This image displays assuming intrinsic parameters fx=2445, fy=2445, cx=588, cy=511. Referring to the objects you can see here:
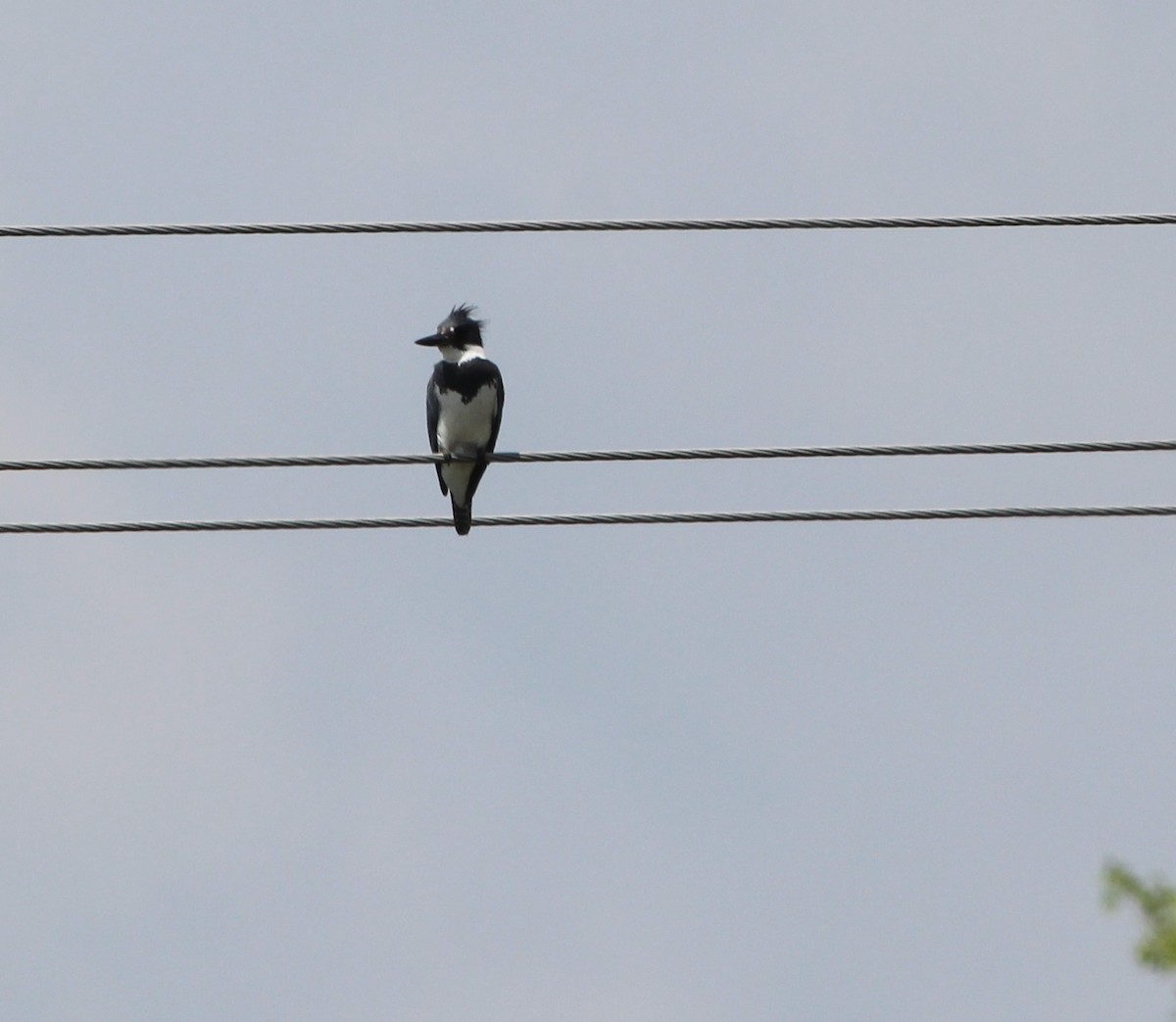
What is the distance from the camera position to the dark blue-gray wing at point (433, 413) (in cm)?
1280

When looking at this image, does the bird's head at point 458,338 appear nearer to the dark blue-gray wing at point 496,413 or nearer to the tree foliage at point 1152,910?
the dark blue-gray wing at point 496,413

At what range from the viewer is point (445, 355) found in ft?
42.7

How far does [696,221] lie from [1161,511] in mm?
1768

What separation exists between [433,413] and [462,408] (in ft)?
0.96

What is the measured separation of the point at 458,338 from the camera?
42.8 feet

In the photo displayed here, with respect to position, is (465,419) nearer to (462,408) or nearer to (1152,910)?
(462,408)

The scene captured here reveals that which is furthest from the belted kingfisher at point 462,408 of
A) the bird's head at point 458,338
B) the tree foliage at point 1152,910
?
the tree foliage at point 1152,910

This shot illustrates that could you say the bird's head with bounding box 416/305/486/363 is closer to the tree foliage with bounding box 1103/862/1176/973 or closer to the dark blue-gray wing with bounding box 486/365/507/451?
the dark blue-gray wing with bounding box 486/365/507/451

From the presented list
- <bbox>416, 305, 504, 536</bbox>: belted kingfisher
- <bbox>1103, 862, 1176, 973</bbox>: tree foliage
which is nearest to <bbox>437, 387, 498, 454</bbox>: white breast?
<bbox>416, 305, 504, 536</bbox>: belted kingfisher

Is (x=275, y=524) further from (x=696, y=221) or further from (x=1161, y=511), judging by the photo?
(x=1161, y=511)

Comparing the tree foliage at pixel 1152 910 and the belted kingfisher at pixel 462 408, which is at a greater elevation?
the belted kingfisher at pixel 462 408

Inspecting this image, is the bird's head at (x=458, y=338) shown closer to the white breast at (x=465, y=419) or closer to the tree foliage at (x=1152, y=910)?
the white breast at (x=465, y=419)

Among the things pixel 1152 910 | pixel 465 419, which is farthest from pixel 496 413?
pixel 1152 910

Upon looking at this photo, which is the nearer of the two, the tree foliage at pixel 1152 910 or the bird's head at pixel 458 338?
the tree foliage at pixel 1152 910
